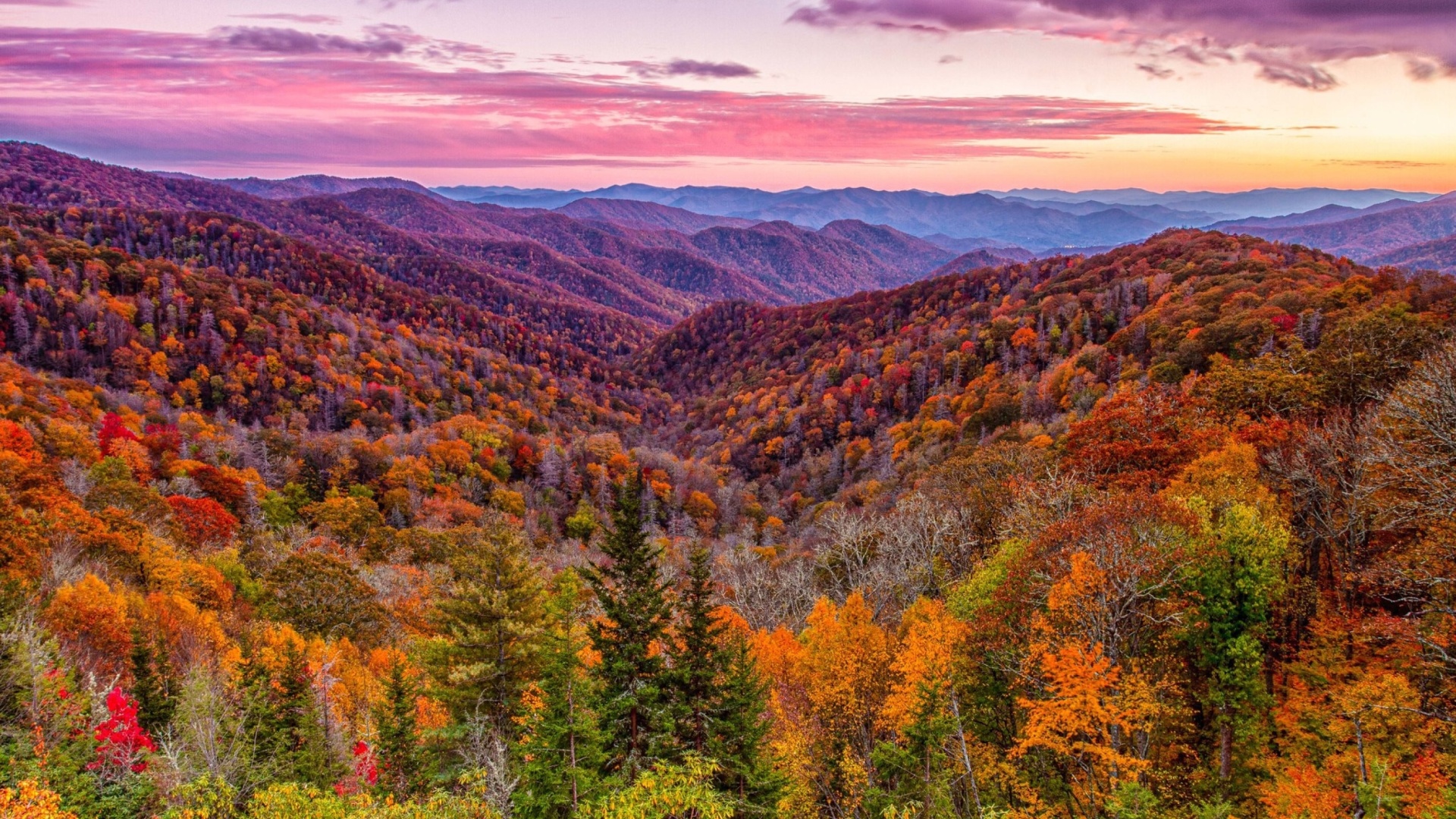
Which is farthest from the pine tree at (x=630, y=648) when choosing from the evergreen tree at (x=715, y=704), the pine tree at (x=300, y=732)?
the pine tree at (x=300, y=732)

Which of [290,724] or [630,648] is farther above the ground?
[630,648]

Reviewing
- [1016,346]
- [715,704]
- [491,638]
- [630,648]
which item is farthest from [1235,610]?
[1016,346]

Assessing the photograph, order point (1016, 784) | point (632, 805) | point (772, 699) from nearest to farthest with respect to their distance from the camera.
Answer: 1. point (632, 805)
2. point (1016, 784)
3. point (772, 699)

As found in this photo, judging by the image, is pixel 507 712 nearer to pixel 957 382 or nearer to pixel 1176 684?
pixel 1176 684

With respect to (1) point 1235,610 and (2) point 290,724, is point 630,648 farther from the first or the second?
(1) point 1235,610

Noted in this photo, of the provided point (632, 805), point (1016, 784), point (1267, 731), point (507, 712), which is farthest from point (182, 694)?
point (1267, 731)

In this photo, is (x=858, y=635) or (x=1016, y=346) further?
(x=1016, y=346)

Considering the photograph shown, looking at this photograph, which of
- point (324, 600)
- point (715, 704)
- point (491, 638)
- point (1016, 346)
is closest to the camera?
point (715, 704)
